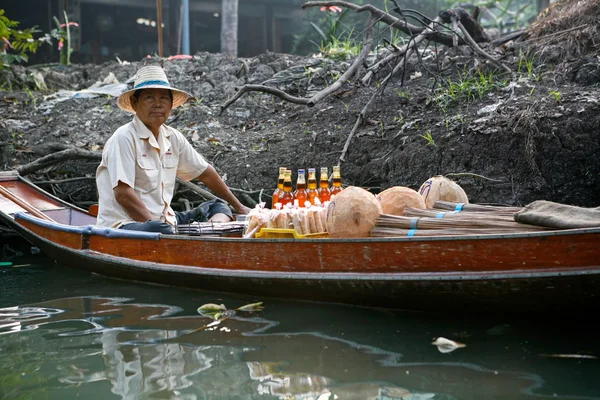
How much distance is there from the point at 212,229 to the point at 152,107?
0.97 meters

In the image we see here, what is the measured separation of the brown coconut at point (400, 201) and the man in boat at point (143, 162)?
5.14 feet

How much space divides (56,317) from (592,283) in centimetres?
308

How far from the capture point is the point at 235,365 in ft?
10.6

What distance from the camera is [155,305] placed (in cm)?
443

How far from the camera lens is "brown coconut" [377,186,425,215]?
13.5 feet

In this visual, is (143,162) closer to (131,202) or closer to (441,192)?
(131,202)

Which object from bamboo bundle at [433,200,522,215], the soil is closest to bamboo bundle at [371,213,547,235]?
bamboo bundle at [433,200,522,215]

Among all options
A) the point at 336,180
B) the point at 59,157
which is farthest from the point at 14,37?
the point at 336,180

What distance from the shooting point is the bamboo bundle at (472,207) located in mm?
3849

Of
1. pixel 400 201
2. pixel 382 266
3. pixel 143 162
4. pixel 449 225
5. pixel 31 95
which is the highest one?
pixel 31 95

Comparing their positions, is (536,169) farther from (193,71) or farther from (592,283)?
(193,71)

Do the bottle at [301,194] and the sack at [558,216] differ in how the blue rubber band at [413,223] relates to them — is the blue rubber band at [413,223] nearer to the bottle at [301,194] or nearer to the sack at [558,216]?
the sack at [558,216]

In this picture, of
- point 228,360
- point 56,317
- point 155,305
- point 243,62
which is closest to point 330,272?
point 228,360

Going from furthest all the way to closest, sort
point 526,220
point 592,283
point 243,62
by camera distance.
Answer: point 243,62, point 526,220, point 592,283
